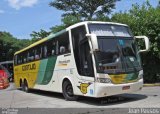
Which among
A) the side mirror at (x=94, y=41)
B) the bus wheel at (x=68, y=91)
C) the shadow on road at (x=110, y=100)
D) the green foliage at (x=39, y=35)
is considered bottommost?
the shadow on road at (x=110, y=100)

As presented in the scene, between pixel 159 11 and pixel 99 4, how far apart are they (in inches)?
862

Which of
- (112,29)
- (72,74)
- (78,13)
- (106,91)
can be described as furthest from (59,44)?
(78,13)

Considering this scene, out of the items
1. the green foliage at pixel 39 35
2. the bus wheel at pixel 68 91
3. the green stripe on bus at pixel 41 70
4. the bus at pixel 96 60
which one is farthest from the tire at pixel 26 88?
the green foliage at pixel 39 35

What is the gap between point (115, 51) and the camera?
45.7 feet

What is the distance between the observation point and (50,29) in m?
41.2

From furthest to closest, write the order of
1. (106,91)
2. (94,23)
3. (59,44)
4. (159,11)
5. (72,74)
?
(159,11), (59,44), (72,74), (94,23), (106,91)

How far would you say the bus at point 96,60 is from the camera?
13445 mm

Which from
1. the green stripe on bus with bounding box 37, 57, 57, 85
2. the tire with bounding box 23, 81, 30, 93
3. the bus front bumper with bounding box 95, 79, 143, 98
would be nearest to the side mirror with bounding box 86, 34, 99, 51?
the bus front bumper with bounding box 95, 79, 143, 98

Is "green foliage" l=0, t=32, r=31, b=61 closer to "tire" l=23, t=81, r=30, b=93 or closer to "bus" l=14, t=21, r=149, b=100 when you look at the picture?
"tire" l=23, t=81, r=30, b=93

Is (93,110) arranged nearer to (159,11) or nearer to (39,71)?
(39,71)

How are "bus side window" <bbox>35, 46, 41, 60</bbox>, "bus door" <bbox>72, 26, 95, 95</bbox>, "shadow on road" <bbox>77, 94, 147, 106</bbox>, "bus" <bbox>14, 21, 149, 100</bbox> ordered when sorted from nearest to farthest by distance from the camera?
"bus" <bbox>14, 21, 149, 100</bbox> → "bus door" <bbox>72, 26, 95, 95</bbox> → "shadow on road" <bbox>77, 94, 147, 106</bbox> → "bus side window" <bbox>35, 46, 41, 60</bbox>

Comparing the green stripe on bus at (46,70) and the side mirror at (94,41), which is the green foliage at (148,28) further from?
the side mirror at (94,41)

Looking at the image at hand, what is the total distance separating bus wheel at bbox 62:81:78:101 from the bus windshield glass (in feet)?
8.78

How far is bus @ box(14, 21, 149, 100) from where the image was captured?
13.4 metres
